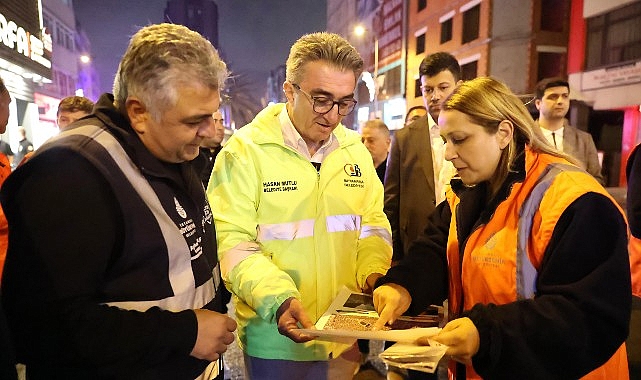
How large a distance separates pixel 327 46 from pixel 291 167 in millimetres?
568

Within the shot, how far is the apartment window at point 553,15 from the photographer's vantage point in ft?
58.5

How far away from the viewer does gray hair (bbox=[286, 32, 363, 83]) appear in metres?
2.12

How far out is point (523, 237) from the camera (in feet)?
5.30

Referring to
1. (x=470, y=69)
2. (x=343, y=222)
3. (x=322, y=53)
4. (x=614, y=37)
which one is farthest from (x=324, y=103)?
(x=470, y=69)

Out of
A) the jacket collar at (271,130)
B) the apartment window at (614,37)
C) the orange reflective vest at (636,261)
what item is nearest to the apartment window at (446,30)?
the apartment window at (614,37)

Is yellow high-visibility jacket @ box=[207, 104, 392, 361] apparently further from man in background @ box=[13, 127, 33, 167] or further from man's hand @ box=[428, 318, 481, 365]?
man in background @ box=[13, 127, 33, 167]

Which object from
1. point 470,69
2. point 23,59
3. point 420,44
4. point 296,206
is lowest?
point 296,206

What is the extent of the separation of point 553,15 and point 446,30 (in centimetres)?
536

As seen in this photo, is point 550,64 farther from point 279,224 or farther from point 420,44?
point 279,224

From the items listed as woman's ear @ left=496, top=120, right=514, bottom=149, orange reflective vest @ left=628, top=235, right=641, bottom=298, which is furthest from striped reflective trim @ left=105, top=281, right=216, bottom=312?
orange reflective vest @ left=628, top=235, right=641, bottom=298

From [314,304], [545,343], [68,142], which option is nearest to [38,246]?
[68,142]

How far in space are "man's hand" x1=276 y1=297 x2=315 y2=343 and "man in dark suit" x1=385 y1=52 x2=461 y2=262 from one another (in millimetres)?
1960

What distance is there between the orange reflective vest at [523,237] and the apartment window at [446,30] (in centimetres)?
2228

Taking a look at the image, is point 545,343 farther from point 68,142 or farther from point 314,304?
point 68,142
